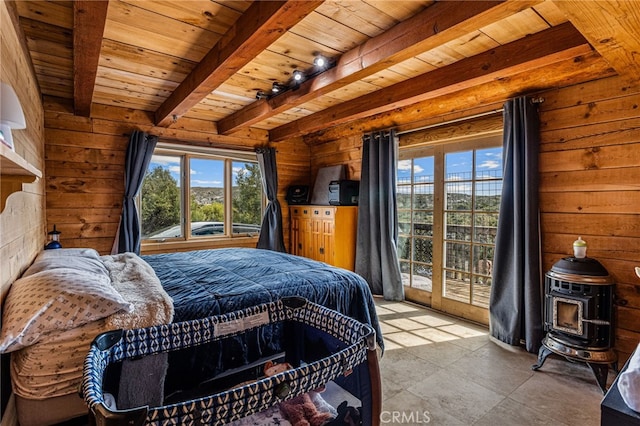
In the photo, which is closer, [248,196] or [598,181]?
[598,181]

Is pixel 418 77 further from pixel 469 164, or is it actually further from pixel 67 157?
pixel 67 157

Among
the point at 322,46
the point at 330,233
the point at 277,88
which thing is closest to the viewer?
the point at 322,46

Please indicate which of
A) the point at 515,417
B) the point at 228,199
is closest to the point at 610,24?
the point at 515,417

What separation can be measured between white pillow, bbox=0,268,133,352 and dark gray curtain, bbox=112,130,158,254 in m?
2.23

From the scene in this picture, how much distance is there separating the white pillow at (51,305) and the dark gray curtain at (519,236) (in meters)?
2.89

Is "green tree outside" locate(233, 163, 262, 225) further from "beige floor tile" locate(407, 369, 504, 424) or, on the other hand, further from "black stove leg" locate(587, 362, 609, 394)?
"black stove leg" locate(587, 362, 609, 394)

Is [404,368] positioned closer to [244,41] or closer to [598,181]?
[598,181]

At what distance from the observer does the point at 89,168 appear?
3566mm

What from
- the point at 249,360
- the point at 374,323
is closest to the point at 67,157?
the point at 249,360

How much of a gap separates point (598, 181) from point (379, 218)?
7.00 feet

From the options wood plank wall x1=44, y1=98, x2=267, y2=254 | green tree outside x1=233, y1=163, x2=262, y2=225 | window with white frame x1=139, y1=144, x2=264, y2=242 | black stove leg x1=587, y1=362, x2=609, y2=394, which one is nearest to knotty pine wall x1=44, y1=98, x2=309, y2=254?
wood plank wall x1=44, y1=98, x2=267, y2=254

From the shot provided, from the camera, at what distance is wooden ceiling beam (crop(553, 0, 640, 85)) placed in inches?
55.1

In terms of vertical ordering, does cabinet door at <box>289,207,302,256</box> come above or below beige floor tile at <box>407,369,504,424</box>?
above

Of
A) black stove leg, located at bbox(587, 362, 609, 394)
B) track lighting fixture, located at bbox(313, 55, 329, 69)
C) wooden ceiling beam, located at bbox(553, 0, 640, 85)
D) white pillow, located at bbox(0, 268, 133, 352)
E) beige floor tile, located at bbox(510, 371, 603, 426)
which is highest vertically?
track lighting fixture, located at bbox(313, 55, 329, 69)
